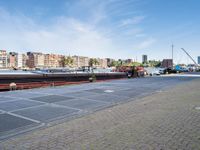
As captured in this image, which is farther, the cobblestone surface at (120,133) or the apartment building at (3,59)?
the apartment building at (3,59)

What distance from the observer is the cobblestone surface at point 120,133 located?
565cm

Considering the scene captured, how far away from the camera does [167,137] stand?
6223 millimetres

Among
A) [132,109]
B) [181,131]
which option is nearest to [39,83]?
[132,109]

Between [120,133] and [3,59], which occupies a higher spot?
[3,59]

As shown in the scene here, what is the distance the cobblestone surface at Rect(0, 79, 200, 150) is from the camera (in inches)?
222

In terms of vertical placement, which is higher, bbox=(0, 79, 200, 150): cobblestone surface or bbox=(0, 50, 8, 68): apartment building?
bbox=(0, 50, 8, 68): apartment building

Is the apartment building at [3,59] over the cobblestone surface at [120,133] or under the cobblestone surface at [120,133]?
over

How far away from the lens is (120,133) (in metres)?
6.73

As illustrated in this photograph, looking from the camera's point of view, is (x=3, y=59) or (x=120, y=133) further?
(x=3, y=59)

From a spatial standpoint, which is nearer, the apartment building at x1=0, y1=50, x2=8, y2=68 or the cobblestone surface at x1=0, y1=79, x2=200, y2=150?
the cobblestone surface at x1=0, y1=79, x2=200, y2=150

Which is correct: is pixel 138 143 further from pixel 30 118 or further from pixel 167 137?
pixel 30 118

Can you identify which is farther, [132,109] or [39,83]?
[39,83]

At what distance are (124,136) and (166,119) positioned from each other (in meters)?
2.73

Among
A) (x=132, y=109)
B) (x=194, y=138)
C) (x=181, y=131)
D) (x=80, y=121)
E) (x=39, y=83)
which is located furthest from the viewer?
(x=39, y=83)
